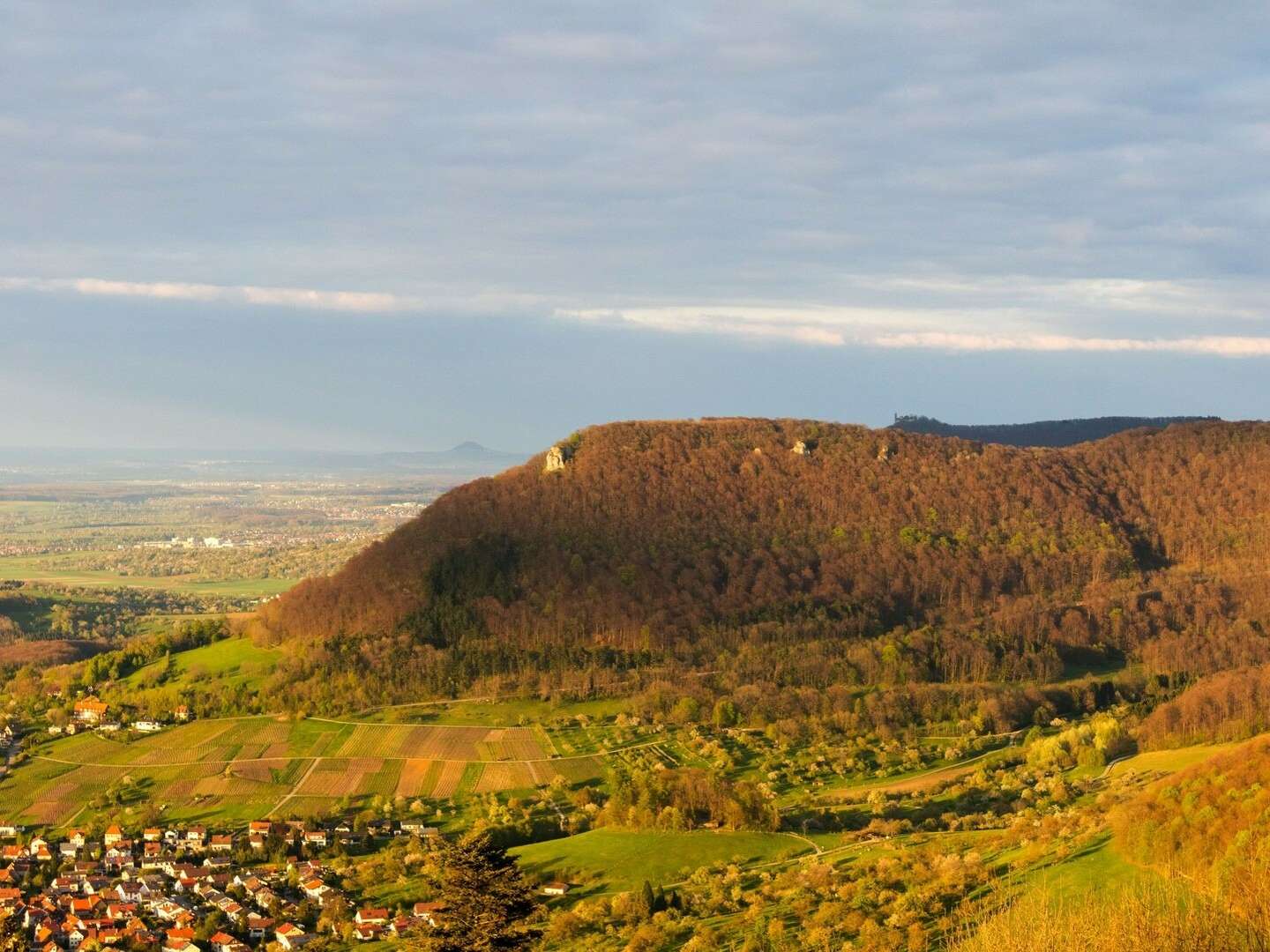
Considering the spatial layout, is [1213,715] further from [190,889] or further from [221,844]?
[190,889]

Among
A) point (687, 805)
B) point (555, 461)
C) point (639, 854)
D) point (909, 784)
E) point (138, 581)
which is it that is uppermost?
point (555, 461)

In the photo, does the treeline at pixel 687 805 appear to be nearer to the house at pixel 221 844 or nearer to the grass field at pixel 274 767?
the grass field at pixel 274 767

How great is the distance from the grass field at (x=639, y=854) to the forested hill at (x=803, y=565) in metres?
28.0

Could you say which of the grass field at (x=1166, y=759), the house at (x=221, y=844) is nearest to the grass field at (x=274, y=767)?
the house at (x=221, y=844)

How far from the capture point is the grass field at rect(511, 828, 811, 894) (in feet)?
158

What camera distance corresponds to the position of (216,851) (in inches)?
2130

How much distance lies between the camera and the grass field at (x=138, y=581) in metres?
157

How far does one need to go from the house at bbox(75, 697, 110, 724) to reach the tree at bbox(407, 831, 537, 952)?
56034 mm

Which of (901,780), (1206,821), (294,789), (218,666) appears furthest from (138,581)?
(1206,821)

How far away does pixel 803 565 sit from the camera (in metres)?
98.8

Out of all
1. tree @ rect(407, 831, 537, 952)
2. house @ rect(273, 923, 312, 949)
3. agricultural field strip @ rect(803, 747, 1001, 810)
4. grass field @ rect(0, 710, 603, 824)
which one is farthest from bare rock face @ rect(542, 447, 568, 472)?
tree @ rect(407, 831, 537, 952)

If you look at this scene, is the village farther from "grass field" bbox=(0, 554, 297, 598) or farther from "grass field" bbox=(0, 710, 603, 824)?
"grass field" bbox=(0, 554, 297, 598)

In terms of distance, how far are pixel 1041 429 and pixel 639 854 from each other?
416 feet

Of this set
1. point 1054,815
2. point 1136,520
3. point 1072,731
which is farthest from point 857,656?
point 1136,520
